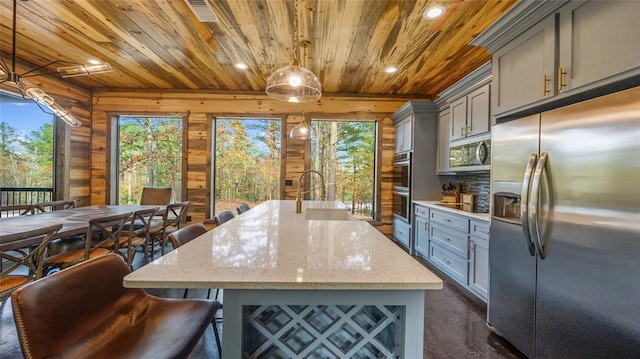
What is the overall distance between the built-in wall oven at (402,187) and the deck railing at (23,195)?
559cm

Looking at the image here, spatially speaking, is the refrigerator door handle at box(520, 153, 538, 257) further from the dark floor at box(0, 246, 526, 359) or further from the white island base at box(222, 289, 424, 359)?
the white island base at box(222, 289, 424, 359)

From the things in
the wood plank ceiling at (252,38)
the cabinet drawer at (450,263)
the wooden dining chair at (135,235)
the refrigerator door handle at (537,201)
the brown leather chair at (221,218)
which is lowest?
the cabinet drawer at (450,263)

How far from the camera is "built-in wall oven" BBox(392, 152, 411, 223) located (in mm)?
4188

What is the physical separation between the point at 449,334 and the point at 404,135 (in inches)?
120

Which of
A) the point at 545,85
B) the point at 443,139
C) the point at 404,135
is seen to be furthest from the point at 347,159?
the point at 545,85

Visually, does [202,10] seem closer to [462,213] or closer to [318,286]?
[318,286]

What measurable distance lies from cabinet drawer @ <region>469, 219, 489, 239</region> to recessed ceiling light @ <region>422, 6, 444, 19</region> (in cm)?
194

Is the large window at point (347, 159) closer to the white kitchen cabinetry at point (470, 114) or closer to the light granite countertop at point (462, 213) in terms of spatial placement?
the light granite countertop at point (462, 213)

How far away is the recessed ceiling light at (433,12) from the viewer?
2328 mm

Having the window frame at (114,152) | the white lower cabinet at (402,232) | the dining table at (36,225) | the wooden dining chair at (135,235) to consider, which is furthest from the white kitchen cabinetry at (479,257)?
the window frame at (114,152)

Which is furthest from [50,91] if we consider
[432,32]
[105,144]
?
[432,32]

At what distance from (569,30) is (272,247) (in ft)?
6.60

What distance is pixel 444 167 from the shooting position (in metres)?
3.83

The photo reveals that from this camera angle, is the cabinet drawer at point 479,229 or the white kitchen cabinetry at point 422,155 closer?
the cabinet drawer at point 479,229
